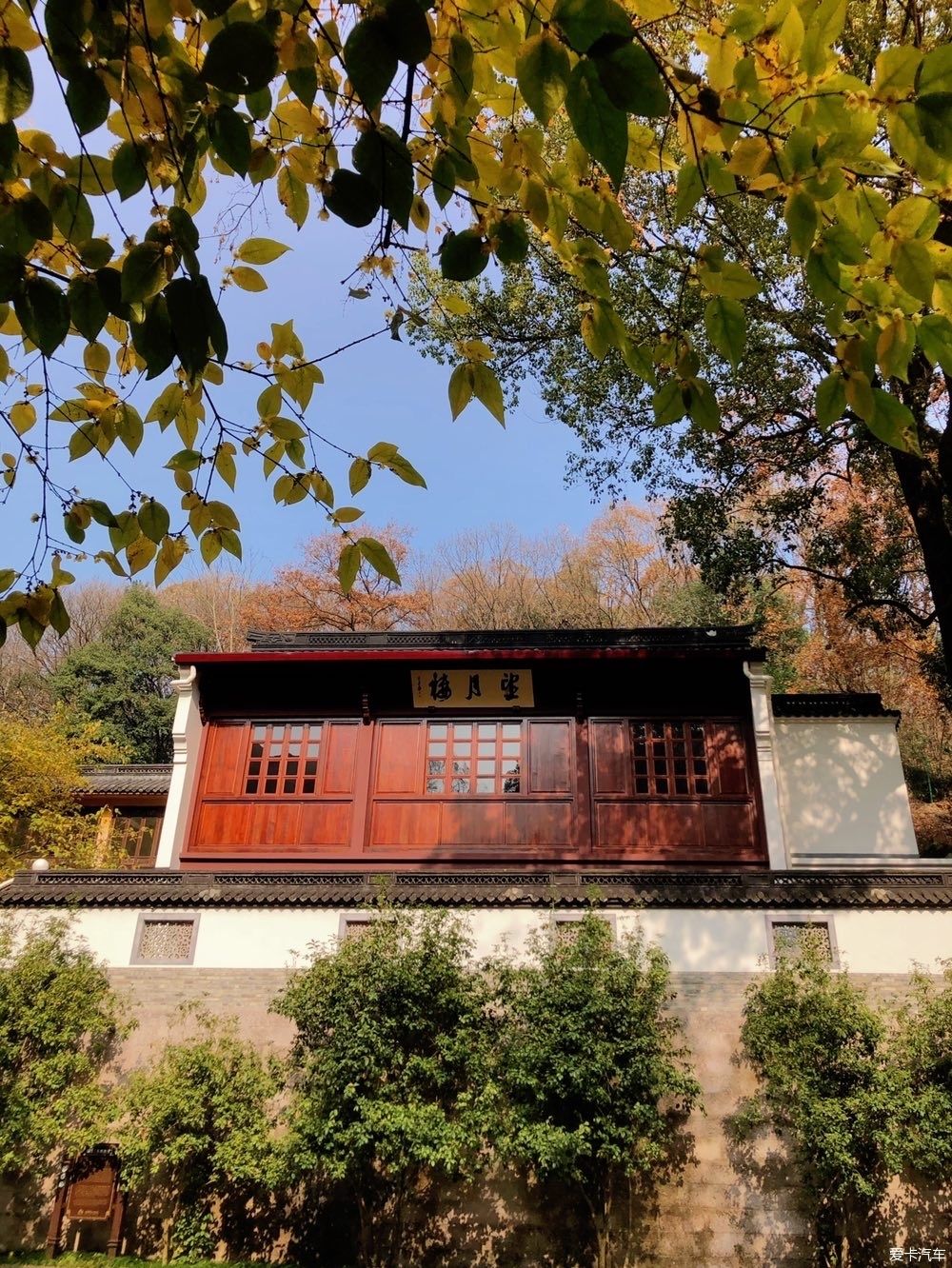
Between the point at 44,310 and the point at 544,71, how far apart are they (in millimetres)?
682

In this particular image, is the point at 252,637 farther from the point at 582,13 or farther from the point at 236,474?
the point at 582,13

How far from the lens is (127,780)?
13.7m

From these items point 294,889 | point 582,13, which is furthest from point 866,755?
point 582,13

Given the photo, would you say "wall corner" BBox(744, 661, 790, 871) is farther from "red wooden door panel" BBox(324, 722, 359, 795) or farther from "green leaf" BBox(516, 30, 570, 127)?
"green leaf" BBox(516, 30, 570, 127)

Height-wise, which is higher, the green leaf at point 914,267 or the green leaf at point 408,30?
the green leaf at point 408,30

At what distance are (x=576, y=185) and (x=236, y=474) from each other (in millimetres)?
838

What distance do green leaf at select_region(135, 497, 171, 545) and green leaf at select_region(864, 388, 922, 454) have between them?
48.4 inches

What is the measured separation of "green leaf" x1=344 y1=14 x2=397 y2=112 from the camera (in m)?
0.92

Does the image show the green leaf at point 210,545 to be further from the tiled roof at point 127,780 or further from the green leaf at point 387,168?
the tiled roof at point 127,780

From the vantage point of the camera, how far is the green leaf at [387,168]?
44.1 inches

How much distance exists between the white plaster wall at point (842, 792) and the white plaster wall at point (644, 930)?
2.32 metres

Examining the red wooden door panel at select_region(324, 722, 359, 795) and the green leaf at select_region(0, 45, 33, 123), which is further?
the red wooden door panel at select_region(324, 722, 359, 795)

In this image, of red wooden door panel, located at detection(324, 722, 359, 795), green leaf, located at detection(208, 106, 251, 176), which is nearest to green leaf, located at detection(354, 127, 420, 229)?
green leaf, located at detection(208, 106, 251, 176)

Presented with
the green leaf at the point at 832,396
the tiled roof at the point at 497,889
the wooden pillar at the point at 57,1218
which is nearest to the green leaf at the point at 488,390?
the green leaf at the point at 832,396
